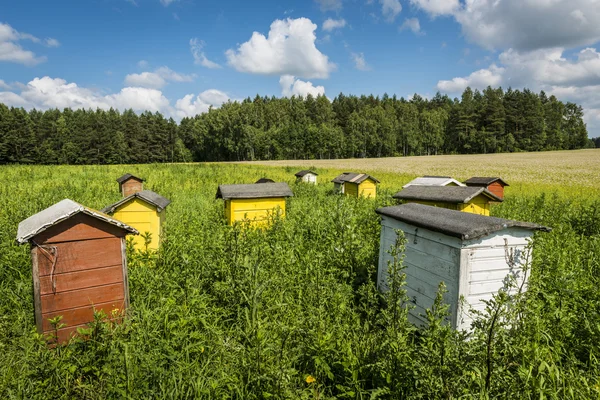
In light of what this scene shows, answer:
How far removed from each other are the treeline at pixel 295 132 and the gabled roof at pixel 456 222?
73972mm

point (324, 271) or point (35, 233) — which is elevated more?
point (35, 233)

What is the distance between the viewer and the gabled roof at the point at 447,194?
9055 mm

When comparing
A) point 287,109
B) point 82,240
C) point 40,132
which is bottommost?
point 82,240

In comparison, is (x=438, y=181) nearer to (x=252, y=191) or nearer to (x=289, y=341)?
(x=252, y=191)

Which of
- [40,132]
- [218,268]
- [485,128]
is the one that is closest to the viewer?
[218,268]

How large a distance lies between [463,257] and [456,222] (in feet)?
2.08

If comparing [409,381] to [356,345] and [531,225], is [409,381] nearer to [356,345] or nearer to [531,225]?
[356,345]

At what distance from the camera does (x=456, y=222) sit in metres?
5.04

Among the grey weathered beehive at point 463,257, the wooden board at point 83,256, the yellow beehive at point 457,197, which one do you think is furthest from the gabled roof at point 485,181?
the wooden board at point 83,256

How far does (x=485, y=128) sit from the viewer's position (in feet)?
267

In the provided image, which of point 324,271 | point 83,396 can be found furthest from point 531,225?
point 83,396

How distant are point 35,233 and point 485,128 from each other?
310 feet

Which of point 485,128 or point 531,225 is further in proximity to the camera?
point 485,128

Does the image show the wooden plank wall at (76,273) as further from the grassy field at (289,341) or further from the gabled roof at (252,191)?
the gabled roof at (252,191)
